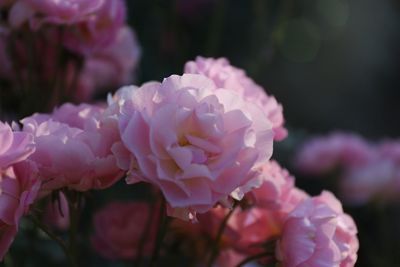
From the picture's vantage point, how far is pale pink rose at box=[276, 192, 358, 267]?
530mm

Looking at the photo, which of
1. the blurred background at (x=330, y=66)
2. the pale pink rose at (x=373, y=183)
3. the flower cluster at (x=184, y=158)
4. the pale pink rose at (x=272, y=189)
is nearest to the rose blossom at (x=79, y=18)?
the flower cluster at (x=184, y=158)

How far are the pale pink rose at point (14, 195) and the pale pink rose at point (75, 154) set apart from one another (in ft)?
0.06

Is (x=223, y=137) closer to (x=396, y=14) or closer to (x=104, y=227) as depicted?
(x=104, y=227)

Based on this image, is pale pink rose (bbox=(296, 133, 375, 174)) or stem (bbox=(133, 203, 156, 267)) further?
pale pink rose (bbox=(296, 133, 375, 174))

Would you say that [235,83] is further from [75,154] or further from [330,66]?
[330,66]

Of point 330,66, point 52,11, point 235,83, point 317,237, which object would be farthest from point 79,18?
point 330,66

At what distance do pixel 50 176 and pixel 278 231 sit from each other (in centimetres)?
22

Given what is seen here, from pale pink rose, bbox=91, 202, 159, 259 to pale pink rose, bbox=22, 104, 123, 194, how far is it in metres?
0.20

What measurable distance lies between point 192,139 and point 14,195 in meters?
0.12

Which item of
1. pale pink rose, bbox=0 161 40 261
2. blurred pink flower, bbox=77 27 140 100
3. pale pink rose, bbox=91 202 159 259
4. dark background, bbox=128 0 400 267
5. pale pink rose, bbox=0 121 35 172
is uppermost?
pale pink rose, bbox=0 121 35 172

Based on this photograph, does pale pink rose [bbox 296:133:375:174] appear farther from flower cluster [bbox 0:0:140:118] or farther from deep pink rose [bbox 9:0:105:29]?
deep pink rose [bbox 9:0:105:29]

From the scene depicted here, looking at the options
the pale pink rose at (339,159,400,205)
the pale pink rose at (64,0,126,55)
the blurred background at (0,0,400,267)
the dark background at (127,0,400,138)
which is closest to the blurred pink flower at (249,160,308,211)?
the pale pink rose at (64,0,126,55)

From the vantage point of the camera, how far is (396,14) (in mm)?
2695

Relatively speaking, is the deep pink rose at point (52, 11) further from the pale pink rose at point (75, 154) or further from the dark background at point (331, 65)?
the dark background at point (331, 65)
